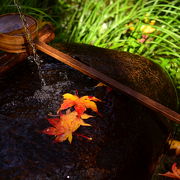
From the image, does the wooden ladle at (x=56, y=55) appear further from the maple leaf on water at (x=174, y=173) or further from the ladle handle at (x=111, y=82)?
the maple leaf on water at (x=174, y=173)

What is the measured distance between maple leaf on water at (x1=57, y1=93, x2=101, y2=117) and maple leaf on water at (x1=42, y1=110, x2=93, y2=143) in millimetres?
46

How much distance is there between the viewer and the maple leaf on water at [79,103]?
1714 millimetres

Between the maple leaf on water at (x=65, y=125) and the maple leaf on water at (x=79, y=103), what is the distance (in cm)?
5

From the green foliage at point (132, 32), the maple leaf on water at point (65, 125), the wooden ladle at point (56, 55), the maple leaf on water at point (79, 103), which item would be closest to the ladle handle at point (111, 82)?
the wooden ladle at point (56, 55)

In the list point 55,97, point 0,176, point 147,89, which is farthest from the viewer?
point 147,89

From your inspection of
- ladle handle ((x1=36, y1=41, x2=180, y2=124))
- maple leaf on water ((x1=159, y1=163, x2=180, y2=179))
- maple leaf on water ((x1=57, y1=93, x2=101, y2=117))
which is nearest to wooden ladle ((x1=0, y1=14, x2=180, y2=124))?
ladle handle ((x1=36, y1=41, x2=180, y2=124))

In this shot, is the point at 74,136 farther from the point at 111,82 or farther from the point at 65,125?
the point at 111,82

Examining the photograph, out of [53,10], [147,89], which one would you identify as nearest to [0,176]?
[147,89]

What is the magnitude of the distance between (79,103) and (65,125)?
222 mm

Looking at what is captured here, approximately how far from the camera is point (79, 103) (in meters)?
1.75

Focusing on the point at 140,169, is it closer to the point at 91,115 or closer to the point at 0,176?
the point at 91,115

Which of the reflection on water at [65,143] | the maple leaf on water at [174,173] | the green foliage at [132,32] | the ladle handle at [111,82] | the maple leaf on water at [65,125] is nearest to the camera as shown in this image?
the reflection on water at [65,143]

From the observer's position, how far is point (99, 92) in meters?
1.86

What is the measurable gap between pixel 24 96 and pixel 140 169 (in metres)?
1.04
